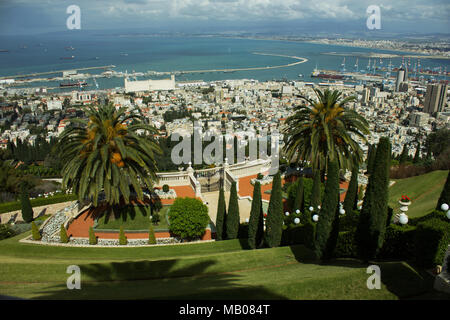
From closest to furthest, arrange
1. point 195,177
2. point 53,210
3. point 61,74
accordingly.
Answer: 1. point 53,210
2. point 195,177
3. point 61,74

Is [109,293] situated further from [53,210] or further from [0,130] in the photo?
[0,130]

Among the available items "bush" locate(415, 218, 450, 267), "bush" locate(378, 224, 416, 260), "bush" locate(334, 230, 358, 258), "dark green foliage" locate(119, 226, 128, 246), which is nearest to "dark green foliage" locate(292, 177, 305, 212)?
"bush" locate(334, 230, 358, 258)

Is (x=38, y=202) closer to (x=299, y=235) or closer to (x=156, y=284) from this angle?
(x=156, y=284)

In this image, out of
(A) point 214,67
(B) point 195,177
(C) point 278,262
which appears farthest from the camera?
(A) point 214,67

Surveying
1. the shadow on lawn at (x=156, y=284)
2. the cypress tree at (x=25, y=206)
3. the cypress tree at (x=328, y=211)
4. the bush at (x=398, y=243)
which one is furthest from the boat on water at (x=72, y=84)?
the bush at (x=398, y=243)
